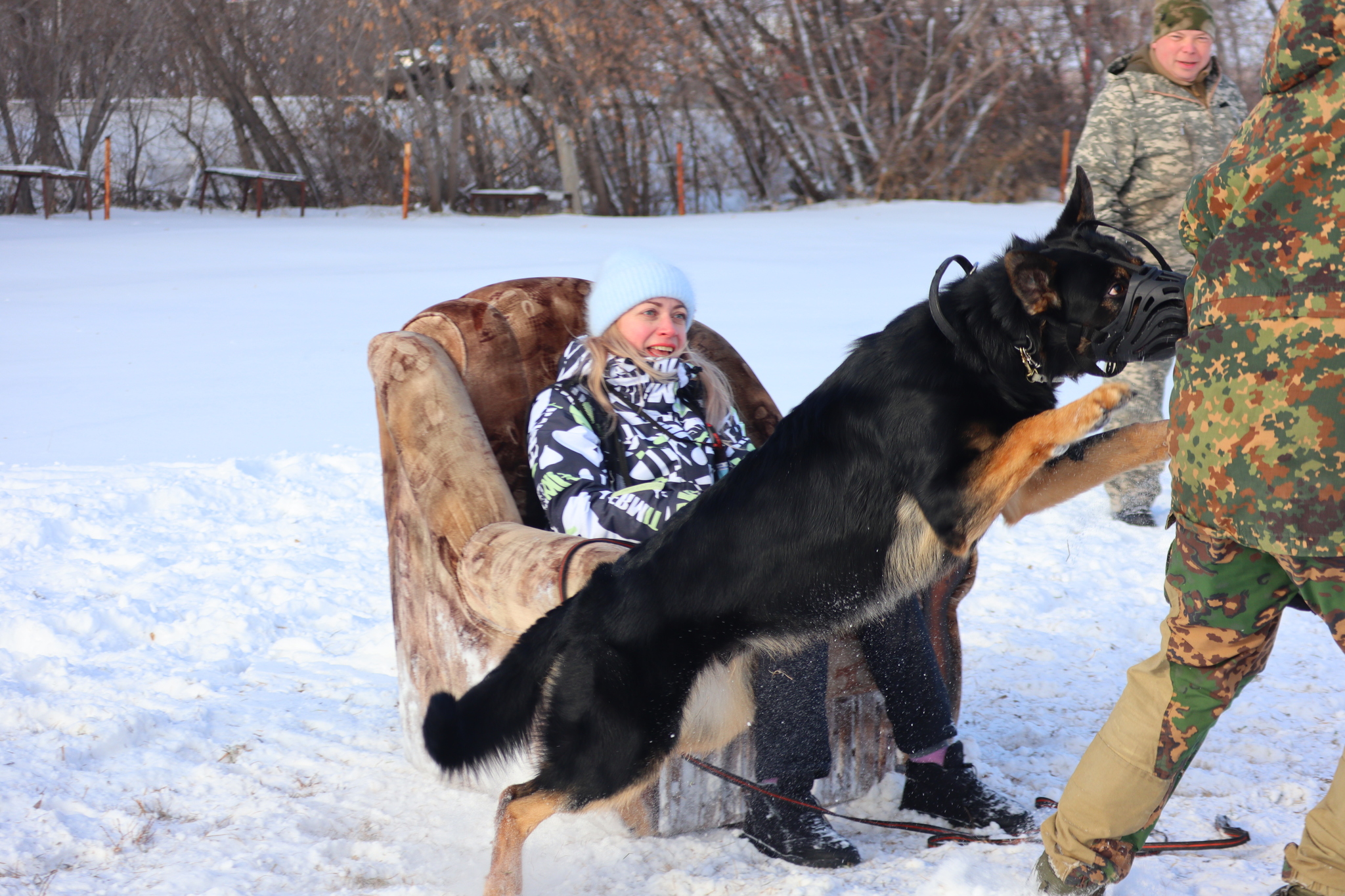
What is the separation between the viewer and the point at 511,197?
17.8 m

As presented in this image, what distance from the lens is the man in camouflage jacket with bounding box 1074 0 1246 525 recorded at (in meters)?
4.11

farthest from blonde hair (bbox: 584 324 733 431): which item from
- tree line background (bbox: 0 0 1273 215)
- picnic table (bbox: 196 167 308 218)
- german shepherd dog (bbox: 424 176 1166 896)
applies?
picnic table (bbox: 196 167 308 218)

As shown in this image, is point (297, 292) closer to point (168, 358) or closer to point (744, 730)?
point (168, 358)

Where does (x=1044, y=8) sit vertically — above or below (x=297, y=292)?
above

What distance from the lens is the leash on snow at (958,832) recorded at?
7.77ft

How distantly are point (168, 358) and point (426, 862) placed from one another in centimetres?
635

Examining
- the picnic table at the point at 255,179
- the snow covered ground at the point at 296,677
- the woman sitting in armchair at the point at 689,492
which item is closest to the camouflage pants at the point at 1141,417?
the snow covered ground at the point at 296,677

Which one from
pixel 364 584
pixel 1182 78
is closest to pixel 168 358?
pixel 364 584

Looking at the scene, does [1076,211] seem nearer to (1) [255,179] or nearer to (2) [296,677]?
(2) [296,677]

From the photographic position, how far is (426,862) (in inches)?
96.1

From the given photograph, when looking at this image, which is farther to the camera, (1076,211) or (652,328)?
(652,328)

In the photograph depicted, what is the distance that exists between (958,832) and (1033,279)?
1368mm

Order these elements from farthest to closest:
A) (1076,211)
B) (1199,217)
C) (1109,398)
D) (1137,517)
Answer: (1137,517), (1076,211), (1109,398), (1199,217)

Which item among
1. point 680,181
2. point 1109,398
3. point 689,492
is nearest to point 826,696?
point 689,492
